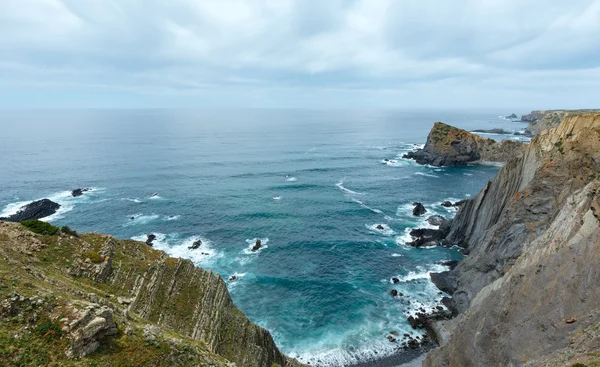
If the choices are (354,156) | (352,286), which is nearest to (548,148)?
(352,286)

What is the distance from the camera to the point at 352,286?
66.0 meters

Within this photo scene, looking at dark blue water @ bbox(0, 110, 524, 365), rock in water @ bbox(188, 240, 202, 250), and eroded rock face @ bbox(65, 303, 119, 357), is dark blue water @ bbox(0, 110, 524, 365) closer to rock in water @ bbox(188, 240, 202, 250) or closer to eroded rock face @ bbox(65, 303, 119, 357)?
rock in water @ bbox(188, 240, 202, 250)

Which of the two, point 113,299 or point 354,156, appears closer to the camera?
point 113,299

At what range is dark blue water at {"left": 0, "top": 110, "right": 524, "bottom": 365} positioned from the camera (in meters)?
58.7

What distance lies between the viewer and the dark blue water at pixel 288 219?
58.7m

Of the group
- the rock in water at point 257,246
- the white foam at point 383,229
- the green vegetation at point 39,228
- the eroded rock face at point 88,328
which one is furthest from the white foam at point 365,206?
the eroded rock face at point 88,328

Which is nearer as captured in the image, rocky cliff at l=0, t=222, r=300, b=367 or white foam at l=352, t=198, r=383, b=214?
rocky cliff at l=0, t=222, r=300, b=367

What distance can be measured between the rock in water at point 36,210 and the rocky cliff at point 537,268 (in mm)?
102580

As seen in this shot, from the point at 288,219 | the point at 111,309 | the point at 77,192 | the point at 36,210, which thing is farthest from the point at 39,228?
the point at 77,192

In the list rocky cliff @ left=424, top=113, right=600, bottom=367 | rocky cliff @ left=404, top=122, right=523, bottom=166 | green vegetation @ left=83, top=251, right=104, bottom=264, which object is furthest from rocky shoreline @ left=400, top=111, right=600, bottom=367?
rocky cliff @ left=404, top=122, right=523, bottom=166

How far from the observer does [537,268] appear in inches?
1468

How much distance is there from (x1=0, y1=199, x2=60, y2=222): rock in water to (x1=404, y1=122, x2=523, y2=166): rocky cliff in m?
149

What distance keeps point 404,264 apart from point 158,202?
76.3m

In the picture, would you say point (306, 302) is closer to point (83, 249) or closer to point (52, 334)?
point (83, 249)
